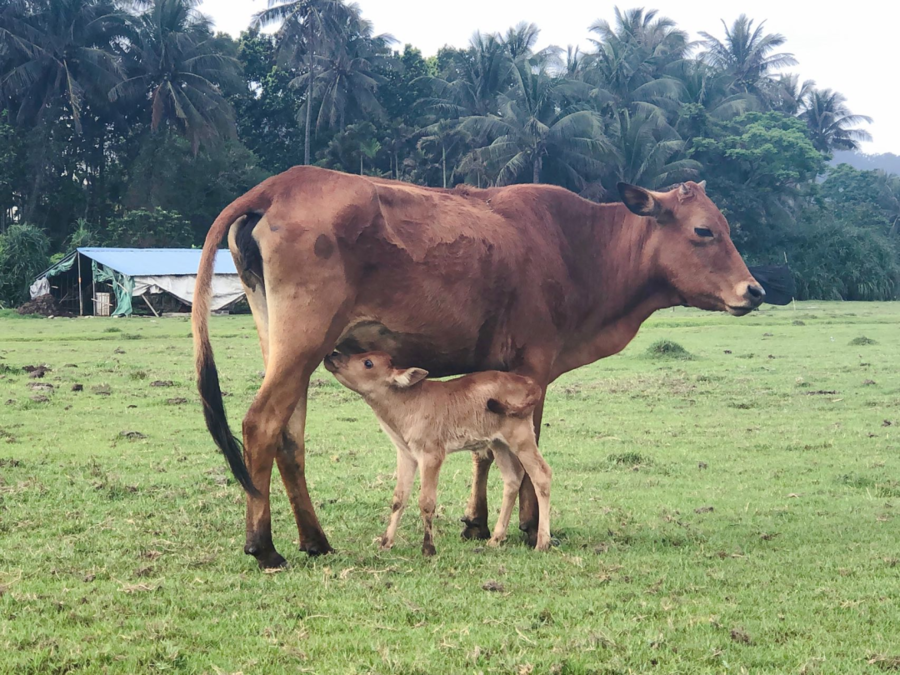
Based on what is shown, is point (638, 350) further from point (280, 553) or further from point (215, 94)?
point (215, 94)

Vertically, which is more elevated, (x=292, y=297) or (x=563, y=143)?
(x=563, y=143)

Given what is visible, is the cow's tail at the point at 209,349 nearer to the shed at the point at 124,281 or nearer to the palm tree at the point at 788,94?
the shed at the point at 124,281

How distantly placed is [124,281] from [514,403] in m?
32.3

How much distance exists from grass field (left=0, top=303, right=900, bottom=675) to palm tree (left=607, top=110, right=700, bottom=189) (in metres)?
39.2

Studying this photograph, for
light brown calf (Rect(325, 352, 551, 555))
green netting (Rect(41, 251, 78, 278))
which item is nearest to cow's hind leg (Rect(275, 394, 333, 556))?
light brown calf (Rect(325, 352, 551, 555))

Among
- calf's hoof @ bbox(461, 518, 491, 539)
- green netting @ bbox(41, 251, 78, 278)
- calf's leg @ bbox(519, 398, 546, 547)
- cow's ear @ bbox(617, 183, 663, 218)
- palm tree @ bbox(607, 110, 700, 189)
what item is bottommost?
calf's hoof @ bbox(461, 518, 491, 539)

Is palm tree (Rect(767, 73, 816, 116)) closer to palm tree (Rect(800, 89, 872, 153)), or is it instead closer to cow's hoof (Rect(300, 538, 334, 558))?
palm tree (Rect(800, 89, 872, 153))

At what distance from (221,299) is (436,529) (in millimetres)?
33233

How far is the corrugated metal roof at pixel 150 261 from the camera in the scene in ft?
118

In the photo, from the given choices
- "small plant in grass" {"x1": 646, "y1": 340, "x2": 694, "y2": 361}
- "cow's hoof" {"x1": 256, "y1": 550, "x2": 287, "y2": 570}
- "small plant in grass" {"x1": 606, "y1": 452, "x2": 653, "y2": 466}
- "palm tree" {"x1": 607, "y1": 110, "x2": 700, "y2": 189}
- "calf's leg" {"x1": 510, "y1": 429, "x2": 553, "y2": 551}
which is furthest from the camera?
"palm tree" {"x1": 607, "y1": 110, "x2": 700, "y2": 189}

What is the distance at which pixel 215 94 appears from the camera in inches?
2007

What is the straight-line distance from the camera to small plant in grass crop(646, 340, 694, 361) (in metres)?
18.7

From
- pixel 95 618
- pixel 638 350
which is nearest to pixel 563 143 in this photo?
pixel 638 350

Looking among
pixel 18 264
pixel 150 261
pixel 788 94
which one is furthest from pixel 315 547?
pixel 788 94
